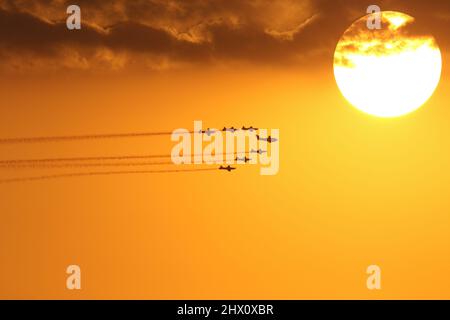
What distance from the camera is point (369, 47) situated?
302 ft
